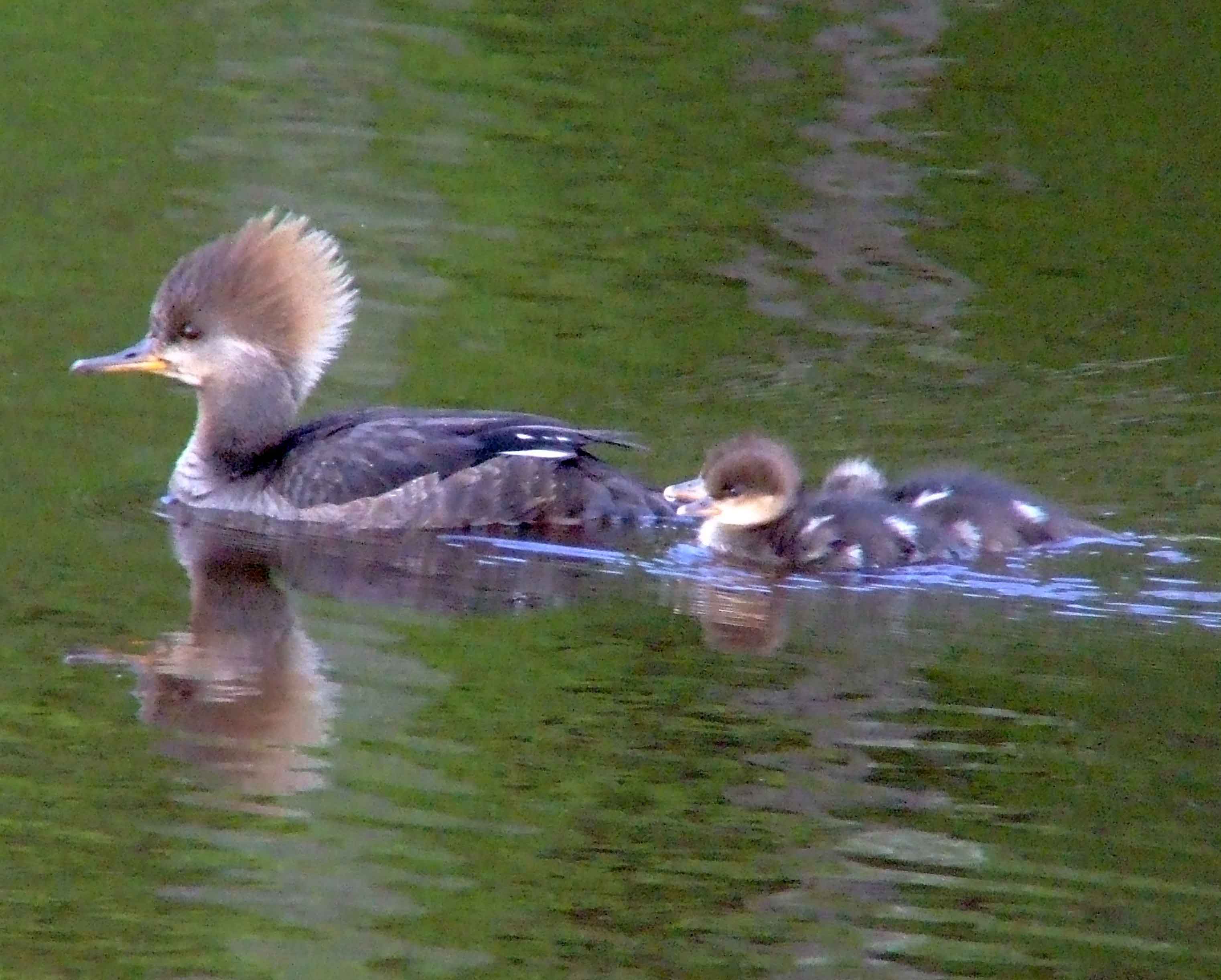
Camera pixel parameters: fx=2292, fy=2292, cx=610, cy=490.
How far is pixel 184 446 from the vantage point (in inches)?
371

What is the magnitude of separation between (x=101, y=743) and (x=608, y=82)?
1102cm

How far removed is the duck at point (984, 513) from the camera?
8039 mm

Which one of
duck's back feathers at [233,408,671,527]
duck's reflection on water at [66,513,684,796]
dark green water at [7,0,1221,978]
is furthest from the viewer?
duck's back feathers at [233,408,671,527]

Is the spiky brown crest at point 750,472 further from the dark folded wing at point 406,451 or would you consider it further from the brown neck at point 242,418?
the brown neck at point 242,418

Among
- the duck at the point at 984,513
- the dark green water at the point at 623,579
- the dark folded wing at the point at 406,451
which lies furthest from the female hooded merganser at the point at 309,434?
the duck at the point at 984,513

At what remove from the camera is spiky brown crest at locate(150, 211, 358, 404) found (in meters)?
8.80

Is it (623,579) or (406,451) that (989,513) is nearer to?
(623,579)

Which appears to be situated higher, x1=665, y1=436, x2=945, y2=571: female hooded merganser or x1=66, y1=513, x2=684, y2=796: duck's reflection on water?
x1=665, y1=436, x2=945, y2=571: female hooded merganser

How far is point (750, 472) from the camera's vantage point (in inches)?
321

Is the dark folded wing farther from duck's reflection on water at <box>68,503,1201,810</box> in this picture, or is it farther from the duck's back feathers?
duck's reflection on water at <box>68,503,1201,810</box>

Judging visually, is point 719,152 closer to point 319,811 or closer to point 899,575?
point 899,575

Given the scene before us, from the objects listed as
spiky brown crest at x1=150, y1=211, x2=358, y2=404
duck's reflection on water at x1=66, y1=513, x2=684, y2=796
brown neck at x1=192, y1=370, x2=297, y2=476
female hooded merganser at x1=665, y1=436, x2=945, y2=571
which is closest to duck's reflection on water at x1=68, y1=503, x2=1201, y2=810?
duck's reflection on water at x1=66, y1=513, x2=684, y2=796

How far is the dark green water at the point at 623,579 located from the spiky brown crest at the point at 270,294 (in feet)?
2.28

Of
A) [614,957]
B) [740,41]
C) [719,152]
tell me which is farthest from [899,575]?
[740,41]
